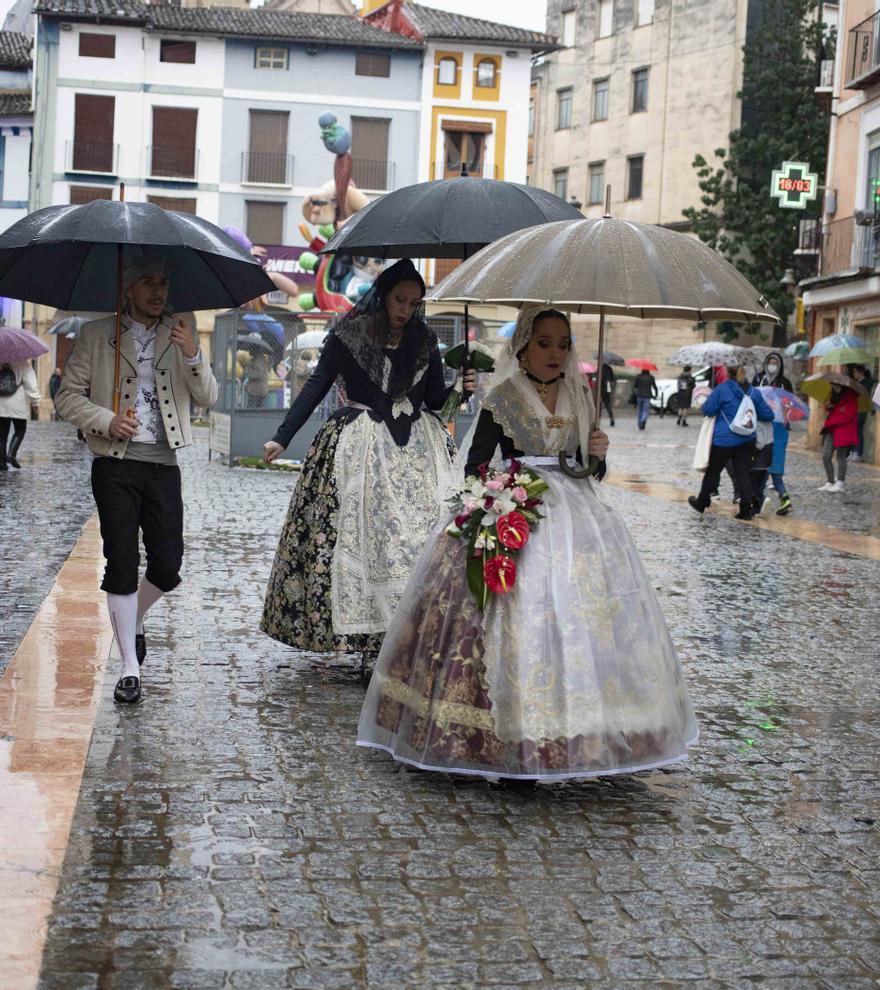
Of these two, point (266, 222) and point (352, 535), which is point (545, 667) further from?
point (266, 222)

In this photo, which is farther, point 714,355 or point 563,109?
point 563,109

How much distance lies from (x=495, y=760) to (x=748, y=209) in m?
46.7

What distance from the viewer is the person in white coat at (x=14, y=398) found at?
737 inches

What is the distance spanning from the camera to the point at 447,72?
5006 cm

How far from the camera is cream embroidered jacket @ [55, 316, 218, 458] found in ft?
21.2

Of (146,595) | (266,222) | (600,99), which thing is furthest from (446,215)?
(600,99)

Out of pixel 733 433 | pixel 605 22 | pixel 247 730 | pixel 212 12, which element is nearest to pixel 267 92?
pixel 212 12

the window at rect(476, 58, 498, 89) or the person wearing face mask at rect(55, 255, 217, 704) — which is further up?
the window at rect(476, 58, 498, 89)

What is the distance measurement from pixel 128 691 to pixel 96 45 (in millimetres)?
45288

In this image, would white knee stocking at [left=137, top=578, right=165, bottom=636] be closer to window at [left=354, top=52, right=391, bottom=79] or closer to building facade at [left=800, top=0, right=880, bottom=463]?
building facade at [left=800, top=0, right=880, bottom=463]

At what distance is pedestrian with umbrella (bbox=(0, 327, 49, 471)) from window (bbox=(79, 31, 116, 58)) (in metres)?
31.7

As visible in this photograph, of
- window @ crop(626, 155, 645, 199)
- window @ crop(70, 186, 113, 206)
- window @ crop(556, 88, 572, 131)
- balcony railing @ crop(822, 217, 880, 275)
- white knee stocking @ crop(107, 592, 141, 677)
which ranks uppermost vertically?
window @ crop(556, 88, 572, 131)

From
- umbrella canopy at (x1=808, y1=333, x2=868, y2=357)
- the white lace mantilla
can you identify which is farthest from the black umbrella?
umbrella canopy at (x1=808, y1=333, x2=868, y2=357)

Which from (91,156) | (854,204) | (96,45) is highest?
(96,45)
